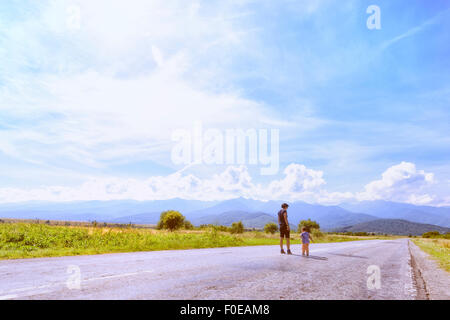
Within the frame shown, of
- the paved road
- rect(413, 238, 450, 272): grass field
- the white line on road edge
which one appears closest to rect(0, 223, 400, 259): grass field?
the paved road

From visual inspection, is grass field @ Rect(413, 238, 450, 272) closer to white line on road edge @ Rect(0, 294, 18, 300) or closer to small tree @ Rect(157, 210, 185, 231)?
white line on road edge @ Rect(0, 294, 18, 300)

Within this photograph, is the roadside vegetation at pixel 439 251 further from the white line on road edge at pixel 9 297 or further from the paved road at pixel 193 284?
the white line on road edge at pixel 9 297

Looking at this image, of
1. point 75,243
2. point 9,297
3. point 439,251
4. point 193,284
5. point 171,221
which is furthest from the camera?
point 171,221

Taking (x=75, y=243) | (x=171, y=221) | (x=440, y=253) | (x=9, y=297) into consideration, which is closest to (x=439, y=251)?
(x=440, y=253)

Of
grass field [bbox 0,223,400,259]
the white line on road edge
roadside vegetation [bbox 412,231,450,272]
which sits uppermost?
the white line on road edge

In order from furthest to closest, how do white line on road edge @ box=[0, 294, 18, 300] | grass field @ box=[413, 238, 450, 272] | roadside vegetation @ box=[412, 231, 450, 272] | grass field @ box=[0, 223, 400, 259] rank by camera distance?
roadside vegetation @ box=[412, 231, 450, 272] < grass field @ box=[0, 223, 400, 259] < grass field @ box=[413, 238, 450, 272] < white line on road edge @ box=[0, 294, 18, 300]

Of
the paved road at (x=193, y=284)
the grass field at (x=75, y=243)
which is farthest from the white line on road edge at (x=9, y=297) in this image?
the grass field at (x=75, y=243)

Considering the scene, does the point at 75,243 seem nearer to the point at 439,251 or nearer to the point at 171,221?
the point at 439,251

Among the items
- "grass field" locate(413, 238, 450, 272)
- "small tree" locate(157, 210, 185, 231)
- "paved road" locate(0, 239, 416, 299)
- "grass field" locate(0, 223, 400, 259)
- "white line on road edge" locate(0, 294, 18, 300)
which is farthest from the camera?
"small tree" locate(157, 210, 185, 231)

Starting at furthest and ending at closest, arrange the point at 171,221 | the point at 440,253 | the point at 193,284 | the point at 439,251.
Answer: the point at 171,221 → the point at 439,251 → the point at 440,253 → the point at 193,284
